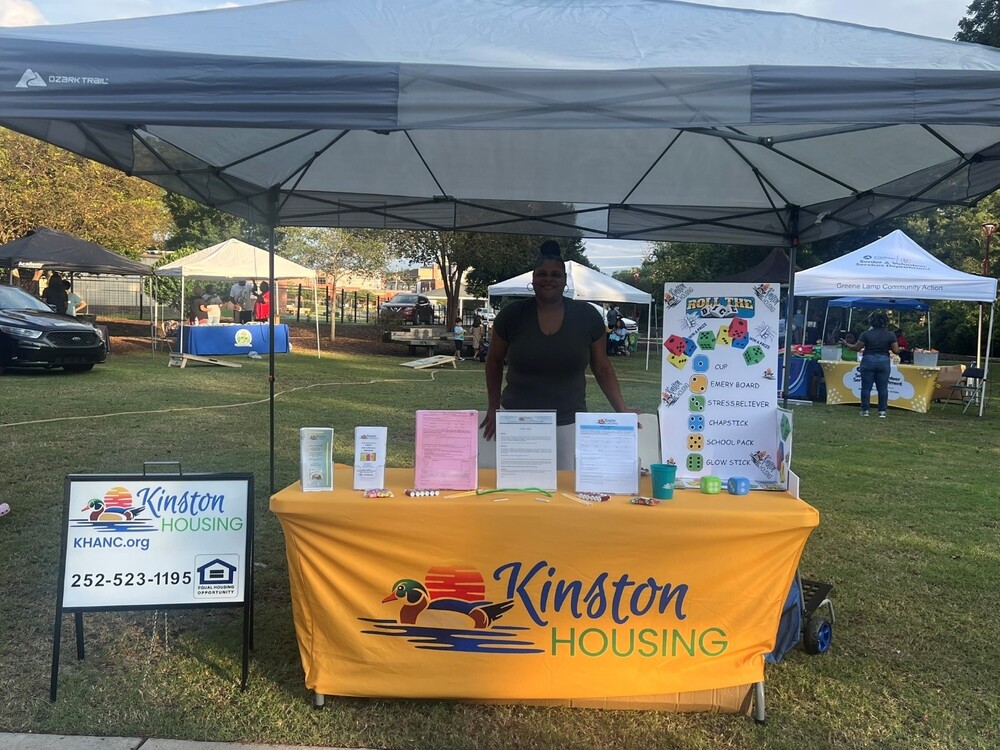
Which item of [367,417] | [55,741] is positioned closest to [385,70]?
[55,741]

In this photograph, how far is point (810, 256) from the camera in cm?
2747

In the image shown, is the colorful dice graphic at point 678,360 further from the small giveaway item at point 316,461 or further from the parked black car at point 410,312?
the parked black car at point 410,312

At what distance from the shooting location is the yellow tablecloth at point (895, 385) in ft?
37.9

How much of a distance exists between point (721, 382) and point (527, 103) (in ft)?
5.06

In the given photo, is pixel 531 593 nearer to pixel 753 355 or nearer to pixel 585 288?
pixel 753 355

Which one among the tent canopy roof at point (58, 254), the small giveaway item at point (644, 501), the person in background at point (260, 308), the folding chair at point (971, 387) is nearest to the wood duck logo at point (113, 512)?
the small giveaway item at point (644, 501)

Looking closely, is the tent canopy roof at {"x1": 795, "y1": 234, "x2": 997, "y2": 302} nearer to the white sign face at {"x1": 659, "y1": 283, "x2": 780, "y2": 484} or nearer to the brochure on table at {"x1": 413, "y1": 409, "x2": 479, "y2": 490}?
the white sign face at {"x1": 659, "y1": 283, "x2": 780, "y2": 484}

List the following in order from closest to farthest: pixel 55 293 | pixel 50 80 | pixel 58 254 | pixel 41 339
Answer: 1. pixel 50 80
2. pixel 41 339
3. pixel 58 254
4. pixel 55 293

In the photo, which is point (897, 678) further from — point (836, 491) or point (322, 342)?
point (322, 342)

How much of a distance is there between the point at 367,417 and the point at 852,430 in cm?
645

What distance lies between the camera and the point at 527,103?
251 cm

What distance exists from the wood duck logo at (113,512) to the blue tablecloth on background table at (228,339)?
552 inches

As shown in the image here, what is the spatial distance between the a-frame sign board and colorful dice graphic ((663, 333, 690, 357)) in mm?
1927

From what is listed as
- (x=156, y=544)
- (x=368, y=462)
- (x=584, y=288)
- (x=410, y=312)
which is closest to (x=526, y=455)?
(x=368, y=462)
